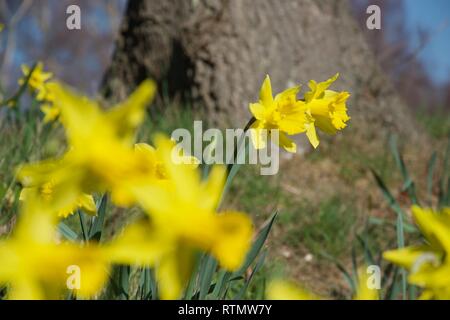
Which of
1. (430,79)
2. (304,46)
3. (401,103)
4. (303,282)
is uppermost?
(430,79)

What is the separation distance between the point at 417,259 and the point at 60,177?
0.24m

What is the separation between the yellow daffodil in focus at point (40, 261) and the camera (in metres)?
0.33

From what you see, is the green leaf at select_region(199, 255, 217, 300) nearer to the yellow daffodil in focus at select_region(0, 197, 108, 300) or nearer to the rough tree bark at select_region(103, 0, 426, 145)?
the yellow daffodil in focus at select_region(0, 197, 108, 300)

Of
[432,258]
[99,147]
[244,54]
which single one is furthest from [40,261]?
[244,54]

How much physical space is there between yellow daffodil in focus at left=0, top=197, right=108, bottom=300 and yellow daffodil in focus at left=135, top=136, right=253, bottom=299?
4cm

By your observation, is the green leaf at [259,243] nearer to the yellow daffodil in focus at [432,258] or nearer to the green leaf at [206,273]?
the green leaf at [206,273]

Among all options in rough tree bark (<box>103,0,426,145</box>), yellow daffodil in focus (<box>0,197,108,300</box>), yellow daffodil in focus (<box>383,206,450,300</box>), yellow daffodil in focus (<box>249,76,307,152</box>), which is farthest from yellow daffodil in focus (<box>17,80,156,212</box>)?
rough tree bark (<box>103,0,426,145</box>)

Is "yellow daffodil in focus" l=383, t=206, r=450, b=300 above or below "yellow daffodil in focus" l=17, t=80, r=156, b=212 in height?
below

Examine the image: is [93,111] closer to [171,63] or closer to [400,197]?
[400,197]

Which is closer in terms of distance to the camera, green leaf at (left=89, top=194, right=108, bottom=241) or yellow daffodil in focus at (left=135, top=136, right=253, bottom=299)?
yellow daffodil in focus at (left=135, top=136, right=253, bottom=299)

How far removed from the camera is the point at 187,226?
32 cm

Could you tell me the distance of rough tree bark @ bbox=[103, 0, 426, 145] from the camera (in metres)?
2.54

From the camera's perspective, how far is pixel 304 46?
8.83 feet
